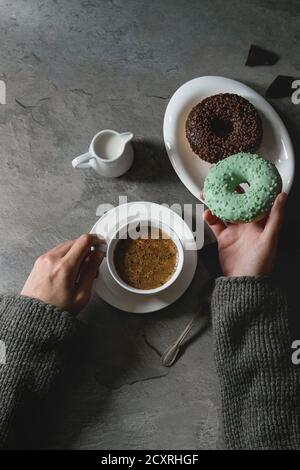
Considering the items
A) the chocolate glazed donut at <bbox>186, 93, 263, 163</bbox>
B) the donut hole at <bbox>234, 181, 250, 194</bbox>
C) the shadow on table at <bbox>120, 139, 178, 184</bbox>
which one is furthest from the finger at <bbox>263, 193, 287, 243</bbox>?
the shadow on table at <bbox>120, 139, 178, 184</bbox>

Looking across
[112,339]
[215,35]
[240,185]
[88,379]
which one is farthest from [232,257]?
[215,35]

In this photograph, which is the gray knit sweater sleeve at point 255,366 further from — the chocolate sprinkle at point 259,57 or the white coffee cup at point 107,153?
the chocolate sprinkle at point 259,57

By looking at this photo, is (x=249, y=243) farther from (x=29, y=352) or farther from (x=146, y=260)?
(x=29, y=352)

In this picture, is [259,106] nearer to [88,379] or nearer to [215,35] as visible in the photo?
[215,35]

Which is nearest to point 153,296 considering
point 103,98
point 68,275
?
point 68,275

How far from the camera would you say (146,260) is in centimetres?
127

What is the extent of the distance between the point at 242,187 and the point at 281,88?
323mm

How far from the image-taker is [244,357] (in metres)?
1.15

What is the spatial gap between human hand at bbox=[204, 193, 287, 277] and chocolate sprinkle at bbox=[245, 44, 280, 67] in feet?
1.46

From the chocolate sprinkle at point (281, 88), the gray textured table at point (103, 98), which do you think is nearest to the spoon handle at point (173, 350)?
the gray textured table at point (103, 98)

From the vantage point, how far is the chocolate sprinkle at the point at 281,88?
137cm

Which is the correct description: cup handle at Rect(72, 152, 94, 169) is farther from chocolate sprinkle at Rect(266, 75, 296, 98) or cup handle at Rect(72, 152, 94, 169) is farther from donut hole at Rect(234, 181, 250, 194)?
chocolate sprinkle at Rect(266, 75, 296, 98)

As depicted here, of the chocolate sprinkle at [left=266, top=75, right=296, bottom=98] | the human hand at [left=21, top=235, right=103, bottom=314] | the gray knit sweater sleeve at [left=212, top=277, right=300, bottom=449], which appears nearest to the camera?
the gray knit sweater sleeve at [left=212, top=277, right=300, bottom=449]

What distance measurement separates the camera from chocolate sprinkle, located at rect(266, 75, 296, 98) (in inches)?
53.8
